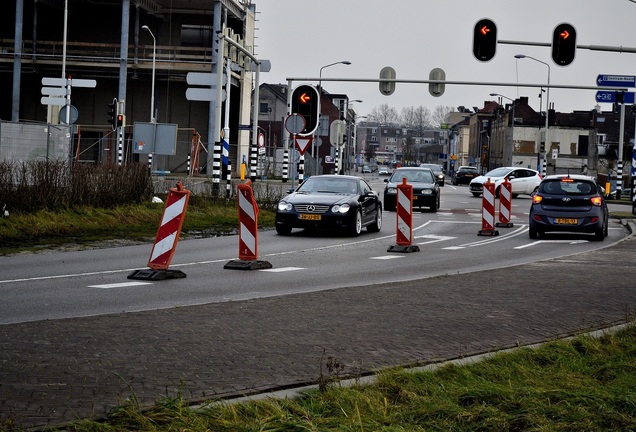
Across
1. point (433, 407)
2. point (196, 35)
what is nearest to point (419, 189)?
point (433, 407)

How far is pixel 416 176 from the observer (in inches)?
1475

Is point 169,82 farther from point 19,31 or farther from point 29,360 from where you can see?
point 29,360

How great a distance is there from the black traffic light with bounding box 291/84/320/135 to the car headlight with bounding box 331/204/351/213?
1152 cm

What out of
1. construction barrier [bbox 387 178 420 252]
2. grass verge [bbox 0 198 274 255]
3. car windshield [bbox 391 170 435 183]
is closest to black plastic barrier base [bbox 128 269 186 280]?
grass verge [bbox 0 198 274 255]

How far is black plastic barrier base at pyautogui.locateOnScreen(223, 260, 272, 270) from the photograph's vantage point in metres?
15.8

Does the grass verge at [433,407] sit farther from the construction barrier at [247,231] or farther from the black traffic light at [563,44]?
the black traffic light at [563,44]

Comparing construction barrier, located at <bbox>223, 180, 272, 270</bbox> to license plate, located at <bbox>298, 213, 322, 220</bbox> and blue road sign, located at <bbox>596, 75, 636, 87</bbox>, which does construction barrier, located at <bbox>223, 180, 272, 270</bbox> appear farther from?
blue road sign, located at <bbox>596, 75, 636, 87</bbox>

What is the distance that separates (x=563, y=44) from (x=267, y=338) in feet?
64.5

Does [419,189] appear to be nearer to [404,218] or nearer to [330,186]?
[330,186]

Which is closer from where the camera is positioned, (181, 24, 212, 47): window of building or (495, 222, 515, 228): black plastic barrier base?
(495, 222, 515, 228): black plastic barrier base

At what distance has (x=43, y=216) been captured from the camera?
70.8 feet

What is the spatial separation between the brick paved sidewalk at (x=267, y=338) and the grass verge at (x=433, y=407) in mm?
515

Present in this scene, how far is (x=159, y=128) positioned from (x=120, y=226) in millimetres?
7634

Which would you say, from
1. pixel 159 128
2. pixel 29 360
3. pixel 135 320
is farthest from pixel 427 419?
pixel 159 128
